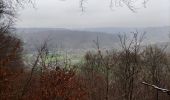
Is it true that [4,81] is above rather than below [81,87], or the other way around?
above

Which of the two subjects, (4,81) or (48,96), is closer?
(4,81)

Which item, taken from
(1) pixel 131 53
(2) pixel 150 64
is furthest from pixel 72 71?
(2) pixel 150 64

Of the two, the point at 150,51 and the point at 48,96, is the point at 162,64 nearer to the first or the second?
the point at 150,51

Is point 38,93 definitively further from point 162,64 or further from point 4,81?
point 162,64

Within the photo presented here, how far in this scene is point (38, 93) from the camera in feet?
72.5

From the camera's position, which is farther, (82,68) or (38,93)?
(82,68)

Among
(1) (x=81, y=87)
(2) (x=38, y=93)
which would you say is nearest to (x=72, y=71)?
(1) (x=81, y=87)

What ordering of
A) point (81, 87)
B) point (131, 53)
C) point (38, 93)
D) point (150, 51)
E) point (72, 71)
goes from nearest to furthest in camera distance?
point (131, 53) → point (38, 93) → point (72, 71) → point (81, 87) → point (150, 51)

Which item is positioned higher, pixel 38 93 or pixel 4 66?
pixel 4 66

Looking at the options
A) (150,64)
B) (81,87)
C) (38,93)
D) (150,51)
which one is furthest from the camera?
(150,51)

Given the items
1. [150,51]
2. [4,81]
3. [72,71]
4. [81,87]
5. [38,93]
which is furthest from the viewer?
[150,51]

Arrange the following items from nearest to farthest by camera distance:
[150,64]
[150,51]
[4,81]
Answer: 1. [4,81]
2. [150,64]
3. [150,51]

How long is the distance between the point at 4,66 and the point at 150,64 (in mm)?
28732

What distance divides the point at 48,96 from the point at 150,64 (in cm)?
2214
